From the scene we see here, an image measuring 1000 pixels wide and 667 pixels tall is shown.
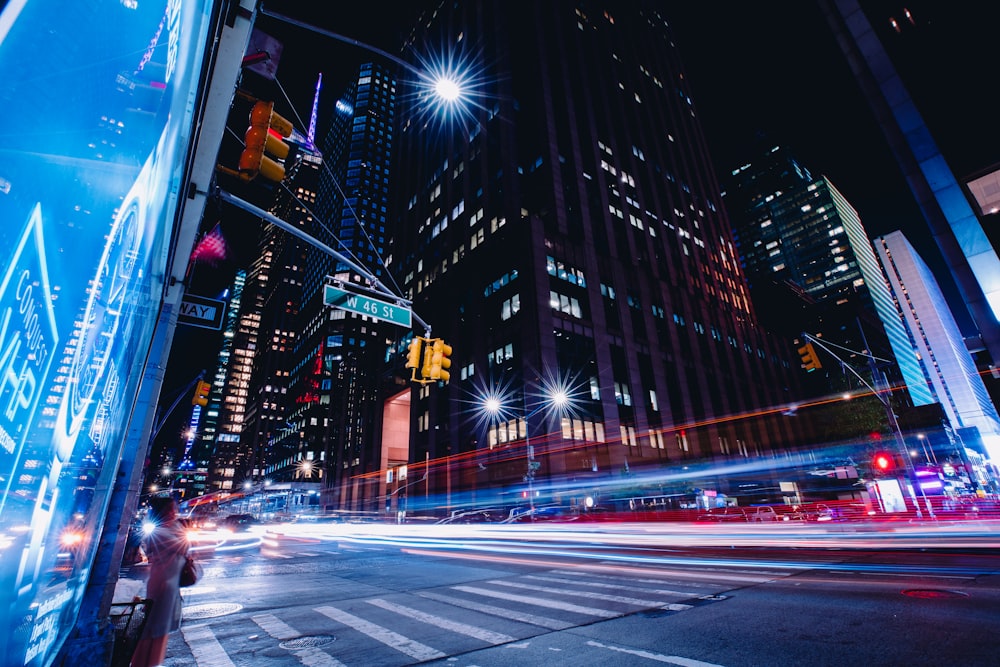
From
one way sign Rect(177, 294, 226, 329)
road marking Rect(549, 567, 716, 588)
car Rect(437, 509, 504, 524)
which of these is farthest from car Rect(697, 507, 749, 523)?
one way sign Rect(177, 294, 226, 329)

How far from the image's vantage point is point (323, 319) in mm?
117812

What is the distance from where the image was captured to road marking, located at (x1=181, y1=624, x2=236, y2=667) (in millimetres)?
5664

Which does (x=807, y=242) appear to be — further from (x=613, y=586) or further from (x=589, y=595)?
(x=589, y=595)

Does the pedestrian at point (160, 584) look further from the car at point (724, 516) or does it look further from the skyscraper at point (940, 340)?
A: the skyscraper at point (940, 340)

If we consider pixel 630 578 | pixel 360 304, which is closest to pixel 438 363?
pixel 360 304

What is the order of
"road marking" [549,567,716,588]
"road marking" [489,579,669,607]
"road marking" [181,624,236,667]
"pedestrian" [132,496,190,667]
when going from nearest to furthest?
"pedestrian" [132,496,190,667] < "road marking" [181,624,236,667] < "road marking" [489,579,669,607] < "road marking" [549,567,716,588]

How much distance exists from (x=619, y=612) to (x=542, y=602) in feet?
5.50

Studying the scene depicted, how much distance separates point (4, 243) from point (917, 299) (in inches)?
3532

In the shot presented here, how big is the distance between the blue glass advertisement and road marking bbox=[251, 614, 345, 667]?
304 cm

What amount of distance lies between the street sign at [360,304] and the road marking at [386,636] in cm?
552

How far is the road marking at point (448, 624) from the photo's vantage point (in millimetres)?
6242

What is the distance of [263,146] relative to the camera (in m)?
5.55

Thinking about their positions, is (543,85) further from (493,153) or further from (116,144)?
(116,144)

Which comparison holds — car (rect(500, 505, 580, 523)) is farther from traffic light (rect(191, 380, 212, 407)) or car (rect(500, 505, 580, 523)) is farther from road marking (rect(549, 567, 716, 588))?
traffic light (rect(191, 380, 212, 407))
